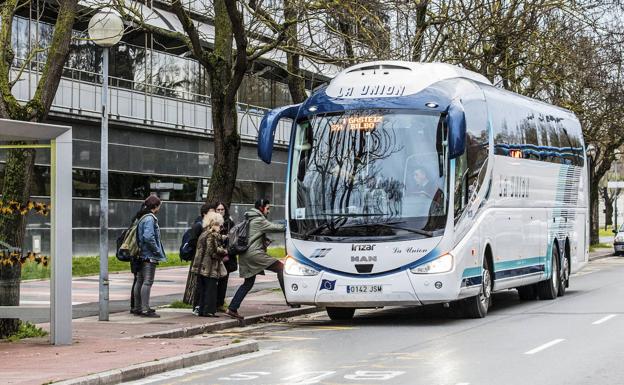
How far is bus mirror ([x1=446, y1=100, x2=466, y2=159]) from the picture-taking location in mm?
17078

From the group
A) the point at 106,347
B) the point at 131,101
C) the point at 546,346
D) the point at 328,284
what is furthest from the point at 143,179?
the point at 546,346

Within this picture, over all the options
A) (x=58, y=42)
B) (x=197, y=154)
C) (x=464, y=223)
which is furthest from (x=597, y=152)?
(x=58, y=42)

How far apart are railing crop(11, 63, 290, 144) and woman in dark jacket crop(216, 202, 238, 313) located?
13055mm

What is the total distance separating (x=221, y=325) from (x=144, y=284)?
168cm

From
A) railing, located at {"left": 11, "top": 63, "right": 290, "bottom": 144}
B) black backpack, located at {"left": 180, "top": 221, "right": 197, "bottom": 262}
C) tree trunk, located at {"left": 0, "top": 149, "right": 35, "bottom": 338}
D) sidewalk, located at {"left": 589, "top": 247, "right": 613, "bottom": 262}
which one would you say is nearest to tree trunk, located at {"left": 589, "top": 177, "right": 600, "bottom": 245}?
sidewalk, located at {"left": 589, "top": 247, "right": 613, "bottom": 262}

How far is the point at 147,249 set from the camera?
18109 millimetres

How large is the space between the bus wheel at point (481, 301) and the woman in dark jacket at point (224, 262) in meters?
3.72

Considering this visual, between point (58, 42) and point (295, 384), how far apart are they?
20.9 ft

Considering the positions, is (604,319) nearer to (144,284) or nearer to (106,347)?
(144,284)

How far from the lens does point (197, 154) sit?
144 feet

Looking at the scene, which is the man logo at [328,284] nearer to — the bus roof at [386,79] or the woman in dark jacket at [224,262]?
the woman in dark jacket at [224,262]

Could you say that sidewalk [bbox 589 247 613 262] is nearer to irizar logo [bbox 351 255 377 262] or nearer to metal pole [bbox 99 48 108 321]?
irizar logo [bbox 351 255 377 262]

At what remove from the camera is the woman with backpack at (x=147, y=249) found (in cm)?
1806

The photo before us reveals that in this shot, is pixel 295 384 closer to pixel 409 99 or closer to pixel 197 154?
pixel 409 99
